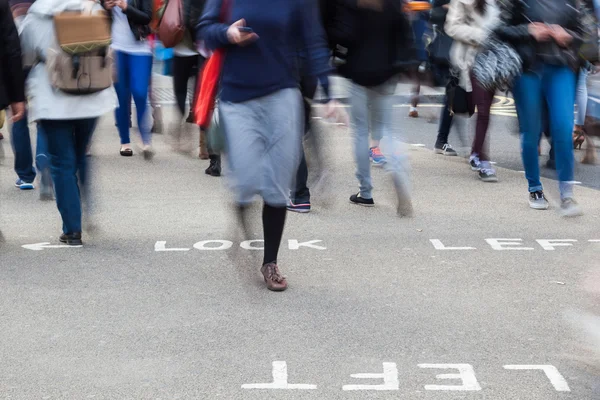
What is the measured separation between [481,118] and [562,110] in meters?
1.95

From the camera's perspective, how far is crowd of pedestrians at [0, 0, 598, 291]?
18.0 feet

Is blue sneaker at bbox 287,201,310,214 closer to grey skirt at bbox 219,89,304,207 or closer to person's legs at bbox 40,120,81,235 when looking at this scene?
person's legs at bbox 40,120,81,235

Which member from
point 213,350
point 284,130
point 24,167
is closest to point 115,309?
point 213,350

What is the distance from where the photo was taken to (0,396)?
14.2ft

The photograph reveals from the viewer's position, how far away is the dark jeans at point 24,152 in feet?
27.8

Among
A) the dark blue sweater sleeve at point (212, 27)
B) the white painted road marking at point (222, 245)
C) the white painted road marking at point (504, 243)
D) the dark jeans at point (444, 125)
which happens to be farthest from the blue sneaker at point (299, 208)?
the dark jeans at point (444, 125)

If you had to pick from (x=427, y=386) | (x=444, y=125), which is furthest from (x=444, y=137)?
(x=427, y=386)

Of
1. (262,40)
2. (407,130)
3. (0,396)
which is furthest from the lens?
(407,130)

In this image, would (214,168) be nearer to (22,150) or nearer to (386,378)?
(22,150)

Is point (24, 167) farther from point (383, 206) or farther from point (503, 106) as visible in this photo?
point (503, 106)

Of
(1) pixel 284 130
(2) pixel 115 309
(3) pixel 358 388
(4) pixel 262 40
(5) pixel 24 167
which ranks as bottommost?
(5) pixel 24 167

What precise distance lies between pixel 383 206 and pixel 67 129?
2638mm

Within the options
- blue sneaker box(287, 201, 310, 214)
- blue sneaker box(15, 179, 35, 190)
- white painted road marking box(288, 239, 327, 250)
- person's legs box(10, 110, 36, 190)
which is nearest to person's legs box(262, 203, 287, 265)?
white painted road marking box(288, 239, 327, 250)

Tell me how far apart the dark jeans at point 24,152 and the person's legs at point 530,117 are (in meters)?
3.60
